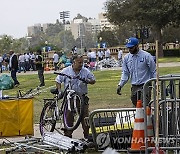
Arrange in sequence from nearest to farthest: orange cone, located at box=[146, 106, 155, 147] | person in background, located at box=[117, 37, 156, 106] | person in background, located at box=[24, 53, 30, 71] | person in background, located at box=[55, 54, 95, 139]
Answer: orange cone, located at box=[146, 106, 155, 147], person in background, located at box=[117, 37, 156, 106], person in background, located at box=[55, 54, 95, 139], person in background, located at box=[24, 53, 30, 71]

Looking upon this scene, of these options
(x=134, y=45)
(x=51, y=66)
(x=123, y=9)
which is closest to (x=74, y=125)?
(x=134, y=45)

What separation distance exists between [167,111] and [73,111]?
2817 millimetres

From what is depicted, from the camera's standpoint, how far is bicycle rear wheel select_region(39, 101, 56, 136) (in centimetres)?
1060

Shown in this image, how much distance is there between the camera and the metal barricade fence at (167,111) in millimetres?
7320

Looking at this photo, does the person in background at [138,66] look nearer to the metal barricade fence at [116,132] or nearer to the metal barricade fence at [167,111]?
the metal barricade fence at [116,132]

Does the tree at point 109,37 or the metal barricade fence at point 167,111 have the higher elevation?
the tree at point 109,37

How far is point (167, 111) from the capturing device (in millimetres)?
7562

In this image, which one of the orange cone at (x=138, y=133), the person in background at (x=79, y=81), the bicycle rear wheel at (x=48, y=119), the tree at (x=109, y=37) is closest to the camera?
the orange cone at (x=138, y=133)

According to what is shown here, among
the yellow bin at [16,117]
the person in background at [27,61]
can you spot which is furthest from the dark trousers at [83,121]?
the person in background at [27,61]

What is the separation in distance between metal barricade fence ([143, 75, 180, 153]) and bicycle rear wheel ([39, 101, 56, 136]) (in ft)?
11.2

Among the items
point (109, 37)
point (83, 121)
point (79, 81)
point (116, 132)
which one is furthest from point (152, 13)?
point (116, 132)

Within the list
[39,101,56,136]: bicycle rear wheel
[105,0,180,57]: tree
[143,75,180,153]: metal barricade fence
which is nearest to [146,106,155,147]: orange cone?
[143,75,180,153]: metal barricade fence

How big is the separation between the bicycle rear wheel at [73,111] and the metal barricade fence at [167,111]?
2511 mm

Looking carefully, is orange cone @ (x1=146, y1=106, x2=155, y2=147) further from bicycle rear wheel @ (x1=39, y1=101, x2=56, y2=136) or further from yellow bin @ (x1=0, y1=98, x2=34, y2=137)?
bicycle rear wheel @ (x1=39, y1=101, x2=56, y2=136)
